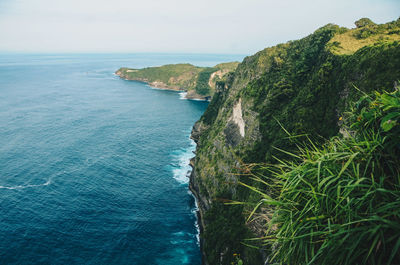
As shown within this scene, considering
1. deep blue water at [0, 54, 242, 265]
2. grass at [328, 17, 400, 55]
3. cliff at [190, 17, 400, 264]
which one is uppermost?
grass at [328, 17, 400, 55]

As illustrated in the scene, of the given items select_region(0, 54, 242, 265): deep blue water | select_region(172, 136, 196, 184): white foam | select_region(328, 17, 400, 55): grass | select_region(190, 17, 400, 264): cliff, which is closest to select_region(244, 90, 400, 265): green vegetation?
select_region(190, 17, 400, 264): cliff

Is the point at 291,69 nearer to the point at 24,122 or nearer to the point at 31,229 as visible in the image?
the point at 31,229

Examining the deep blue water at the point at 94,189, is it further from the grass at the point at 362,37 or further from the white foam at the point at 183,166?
the grass at the point at 362,37

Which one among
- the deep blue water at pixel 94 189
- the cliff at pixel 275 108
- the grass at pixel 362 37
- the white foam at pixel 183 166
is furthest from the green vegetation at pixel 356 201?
the white foam at pixel 183 166

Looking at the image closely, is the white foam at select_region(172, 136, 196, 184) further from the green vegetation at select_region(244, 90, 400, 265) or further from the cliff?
the green vegetation at select_region(244, 90, 400, 265)

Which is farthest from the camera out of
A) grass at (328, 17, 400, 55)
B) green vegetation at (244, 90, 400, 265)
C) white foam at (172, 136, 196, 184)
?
white foam at (172, 136, 196, 184)

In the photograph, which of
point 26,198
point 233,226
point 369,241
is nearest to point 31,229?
point 26,198
